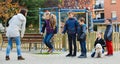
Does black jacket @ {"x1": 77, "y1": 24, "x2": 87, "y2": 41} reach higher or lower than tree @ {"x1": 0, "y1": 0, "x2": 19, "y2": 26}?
higher

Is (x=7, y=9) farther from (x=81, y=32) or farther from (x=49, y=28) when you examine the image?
(x=81, y=32)

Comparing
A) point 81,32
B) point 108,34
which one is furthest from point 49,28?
point 108,34

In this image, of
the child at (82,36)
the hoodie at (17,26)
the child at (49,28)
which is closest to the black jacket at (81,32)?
the child at (82,36)

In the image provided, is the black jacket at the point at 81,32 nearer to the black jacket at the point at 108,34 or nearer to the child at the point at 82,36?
the child at the point at 82,36

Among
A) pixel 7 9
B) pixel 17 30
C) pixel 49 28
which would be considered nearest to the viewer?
pixel 17 30

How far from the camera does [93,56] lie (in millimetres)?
18062

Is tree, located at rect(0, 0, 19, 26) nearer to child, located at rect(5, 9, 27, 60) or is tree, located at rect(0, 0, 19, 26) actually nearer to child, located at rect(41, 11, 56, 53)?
child, located at rect(41, 11, 56, 53)

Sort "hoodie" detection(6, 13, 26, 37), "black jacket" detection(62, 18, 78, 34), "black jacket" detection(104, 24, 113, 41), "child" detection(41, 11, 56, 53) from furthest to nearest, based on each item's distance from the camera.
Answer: "child" detection(41, 11, 56, 53) < "black jacket" detection(104, 24, 113, 41) < "black jacket" detection(62, 18, 78, 34) < "hoodie" detection(6, 13, 26, 37)

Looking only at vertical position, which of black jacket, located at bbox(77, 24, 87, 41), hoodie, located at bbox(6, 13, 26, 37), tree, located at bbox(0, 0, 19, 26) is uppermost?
hoodie, located at bbox(6, 13, 26, 37)

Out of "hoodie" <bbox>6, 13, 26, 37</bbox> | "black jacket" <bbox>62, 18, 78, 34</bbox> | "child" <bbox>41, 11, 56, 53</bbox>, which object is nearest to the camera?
"hoodie" <bbox>6, 13, 26, 37</bbox>

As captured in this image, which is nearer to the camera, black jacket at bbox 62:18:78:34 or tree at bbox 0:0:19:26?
black jacket at bbox 62:18:78:34

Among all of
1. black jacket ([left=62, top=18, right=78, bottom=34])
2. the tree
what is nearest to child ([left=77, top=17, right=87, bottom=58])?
black jacket ([left=62, top=18, right=78, bottom=34])

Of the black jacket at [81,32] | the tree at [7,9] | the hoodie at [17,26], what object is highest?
the hoodie at [17,26]

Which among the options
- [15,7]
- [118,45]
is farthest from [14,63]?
[15,7]
